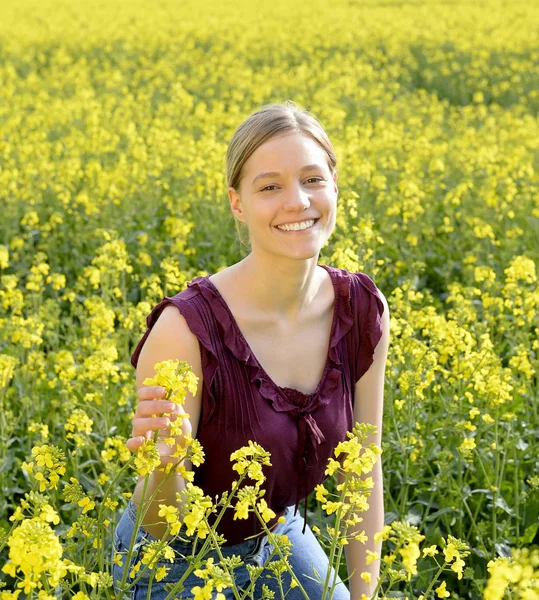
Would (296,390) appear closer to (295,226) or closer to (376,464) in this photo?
(376,464)

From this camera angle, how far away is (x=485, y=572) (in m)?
3.15

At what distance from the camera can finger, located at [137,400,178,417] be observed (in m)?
1.82

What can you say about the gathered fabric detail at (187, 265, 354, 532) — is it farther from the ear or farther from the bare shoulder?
the ear

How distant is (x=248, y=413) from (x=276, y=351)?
0.21m

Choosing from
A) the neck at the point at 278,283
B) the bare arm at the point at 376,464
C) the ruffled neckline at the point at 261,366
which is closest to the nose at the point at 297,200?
the neck at the point at 278,283

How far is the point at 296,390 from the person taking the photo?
8.29 ft

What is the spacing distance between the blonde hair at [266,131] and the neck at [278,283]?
0.25 metres

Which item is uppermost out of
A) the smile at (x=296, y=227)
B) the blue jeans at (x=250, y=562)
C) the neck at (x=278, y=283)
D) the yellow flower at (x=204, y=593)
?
the smile at (x=296, y=227)

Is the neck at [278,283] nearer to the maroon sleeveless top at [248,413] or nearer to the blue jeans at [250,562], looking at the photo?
the maroon sleeveless top at [248,413]

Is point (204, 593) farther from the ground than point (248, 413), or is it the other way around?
point (248, 413)

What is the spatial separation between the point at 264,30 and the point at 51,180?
1096 centimetres

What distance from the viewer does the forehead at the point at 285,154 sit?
8.20ft

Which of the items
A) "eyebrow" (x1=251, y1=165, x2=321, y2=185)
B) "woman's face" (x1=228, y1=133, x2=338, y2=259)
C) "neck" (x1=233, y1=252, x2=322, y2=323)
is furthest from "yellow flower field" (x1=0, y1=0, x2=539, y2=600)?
"eyebrow" (x1=251, y1=165, x2=321, y2=185)

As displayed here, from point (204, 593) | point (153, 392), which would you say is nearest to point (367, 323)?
point (153, 392)
